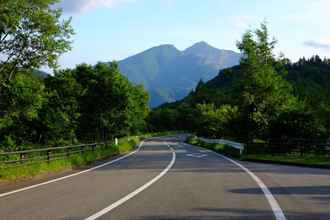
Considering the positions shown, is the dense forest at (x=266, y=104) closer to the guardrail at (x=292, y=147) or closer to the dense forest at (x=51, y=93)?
the guardrail at (x=292, y=147)

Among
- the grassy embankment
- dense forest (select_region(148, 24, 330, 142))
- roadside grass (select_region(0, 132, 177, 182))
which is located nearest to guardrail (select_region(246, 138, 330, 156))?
the grassy embankment

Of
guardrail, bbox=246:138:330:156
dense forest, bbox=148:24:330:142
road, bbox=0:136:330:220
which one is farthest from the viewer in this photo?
dense forest, bbox=148:24:330:142

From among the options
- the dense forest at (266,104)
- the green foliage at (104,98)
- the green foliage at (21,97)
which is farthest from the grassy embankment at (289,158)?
the green foliage at (21,97)

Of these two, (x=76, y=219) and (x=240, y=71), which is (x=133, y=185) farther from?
(x=240, y=71)

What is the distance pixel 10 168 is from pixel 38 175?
1.53 metres

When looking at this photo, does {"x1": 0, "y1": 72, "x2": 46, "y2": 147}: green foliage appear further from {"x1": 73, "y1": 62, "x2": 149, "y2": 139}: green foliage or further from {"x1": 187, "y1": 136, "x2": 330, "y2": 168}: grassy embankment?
{"x1": 73, "y1": 62, "x2": 149, "y2": 139}: green foliage

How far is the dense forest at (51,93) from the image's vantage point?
26.0 metres

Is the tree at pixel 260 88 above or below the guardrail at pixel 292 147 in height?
above

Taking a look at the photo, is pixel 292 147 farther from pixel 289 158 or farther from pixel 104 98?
pixel 104 98

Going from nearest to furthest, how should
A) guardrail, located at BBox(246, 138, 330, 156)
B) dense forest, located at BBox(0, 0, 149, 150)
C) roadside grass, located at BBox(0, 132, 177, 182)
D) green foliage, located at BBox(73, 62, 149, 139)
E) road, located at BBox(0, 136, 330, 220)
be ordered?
road, located at BBox(0, 136, 330, 220), roadside grass, located at BBox(0, 132, 177, 182), dense forest, located at BBox(0, 0, 149, 150), guardrail, located at BBox(246, 138, 330, 156), green foliage, located at BBox(73, 62, 149, 139)

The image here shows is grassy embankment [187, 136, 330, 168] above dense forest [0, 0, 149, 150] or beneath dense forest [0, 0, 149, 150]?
beneath

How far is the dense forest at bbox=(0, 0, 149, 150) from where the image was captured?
2595cm

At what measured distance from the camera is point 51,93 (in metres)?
33.5

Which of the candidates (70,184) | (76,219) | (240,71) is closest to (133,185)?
(70,184)
